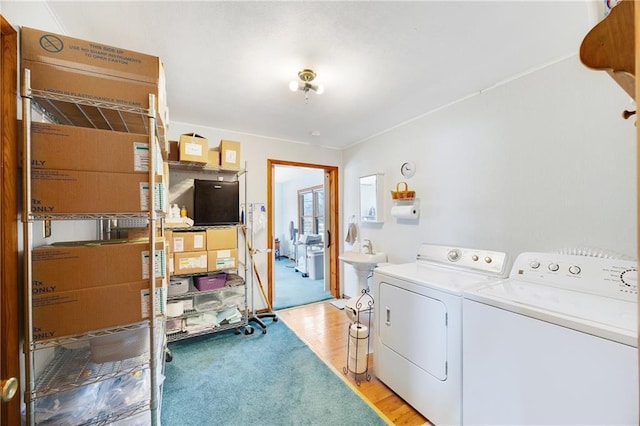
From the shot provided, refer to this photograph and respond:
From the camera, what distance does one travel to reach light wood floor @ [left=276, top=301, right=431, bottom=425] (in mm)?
1721

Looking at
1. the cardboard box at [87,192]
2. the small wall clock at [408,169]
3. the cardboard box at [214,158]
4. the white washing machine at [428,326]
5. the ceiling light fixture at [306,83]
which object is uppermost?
the ceiling light fixture at [306,83]

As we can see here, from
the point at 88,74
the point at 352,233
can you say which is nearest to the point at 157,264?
the point at 88,74

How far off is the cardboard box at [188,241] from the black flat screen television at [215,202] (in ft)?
0.77

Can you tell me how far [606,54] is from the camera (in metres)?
0.66

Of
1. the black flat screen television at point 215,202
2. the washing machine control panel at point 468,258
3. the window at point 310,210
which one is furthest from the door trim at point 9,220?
the window at point 310,210

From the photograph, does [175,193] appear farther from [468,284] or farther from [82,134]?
[468,284]

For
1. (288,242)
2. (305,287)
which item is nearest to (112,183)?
(305,287)

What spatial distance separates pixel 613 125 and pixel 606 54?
1.34 meters

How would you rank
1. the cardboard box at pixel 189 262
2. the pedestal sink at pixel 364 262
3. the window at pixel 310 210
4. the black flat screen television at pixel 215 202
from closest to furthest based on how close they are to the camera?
1. the cardboard box at pixel 189 262
2. the black flat screen television at pixel 215 202
3. the pedestal sink at pixel 364 262
4. the window at pixel 310 210

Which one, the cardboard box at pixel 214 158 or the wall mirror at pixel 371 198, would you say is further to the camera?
the wall mirror at pixel 371 198

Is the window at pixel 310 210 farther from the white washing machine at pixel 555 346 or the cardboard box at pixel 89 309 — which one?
the cardboard box at pixel 89 309

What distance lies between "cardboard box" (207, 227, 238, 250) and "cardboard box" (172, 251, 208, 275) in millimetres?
115

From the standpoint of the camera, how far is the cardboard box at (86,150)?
991 mm

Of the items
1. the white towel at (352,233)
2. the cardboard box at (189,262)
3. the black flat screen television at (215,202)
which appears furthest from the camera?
the white towel at (352,233)
